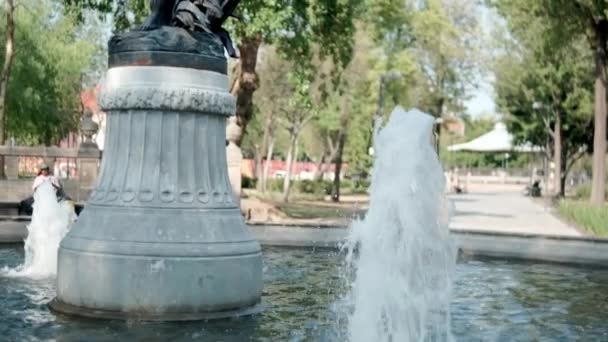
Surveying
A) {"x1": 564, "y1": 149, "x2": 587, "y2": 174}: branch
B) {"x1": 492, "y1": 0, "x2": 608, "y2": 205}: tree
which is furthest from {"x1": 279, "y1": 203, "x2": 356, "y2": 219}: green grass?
{"x1": 564, "y1": 149, "x2": 587, "y2": 174}: branch

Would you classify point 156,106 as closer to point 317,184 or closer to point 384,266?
point 384,266

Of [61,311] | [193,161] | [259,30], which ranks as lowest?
[61,311]

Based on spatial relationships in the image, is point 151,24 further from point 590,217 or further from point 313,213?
point 313,213

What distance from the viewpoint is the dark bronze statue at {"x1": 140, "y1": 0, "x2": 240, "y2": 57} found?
8.40 metres

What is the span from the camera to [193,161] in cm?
842

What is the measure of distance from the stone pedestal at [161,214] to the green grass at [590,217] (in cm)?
1484

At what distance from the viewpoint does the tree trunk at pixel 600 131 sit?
29.4 metres

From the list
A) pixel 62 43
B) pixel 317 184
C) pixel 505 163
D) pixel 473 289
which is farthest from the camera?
pixel 505 163

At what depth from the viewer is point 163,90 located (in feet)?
27.0

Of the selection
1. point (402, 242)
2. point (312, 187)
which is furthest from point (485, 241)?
point (312, 187)

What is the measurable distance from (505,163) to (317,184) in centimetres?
7913

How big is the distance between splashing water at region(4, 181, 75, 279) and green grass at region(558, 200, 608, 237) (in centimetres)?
1291

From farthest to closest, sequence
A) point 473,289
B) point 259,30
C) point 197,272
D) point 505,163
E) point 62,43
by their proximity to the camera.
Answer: point 505,163, point 62,43, point 259,30, point 473,289, point 197,272

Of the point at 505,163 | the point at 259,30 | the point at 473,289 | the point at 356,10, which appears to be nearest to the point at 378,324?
the point at 473,289
